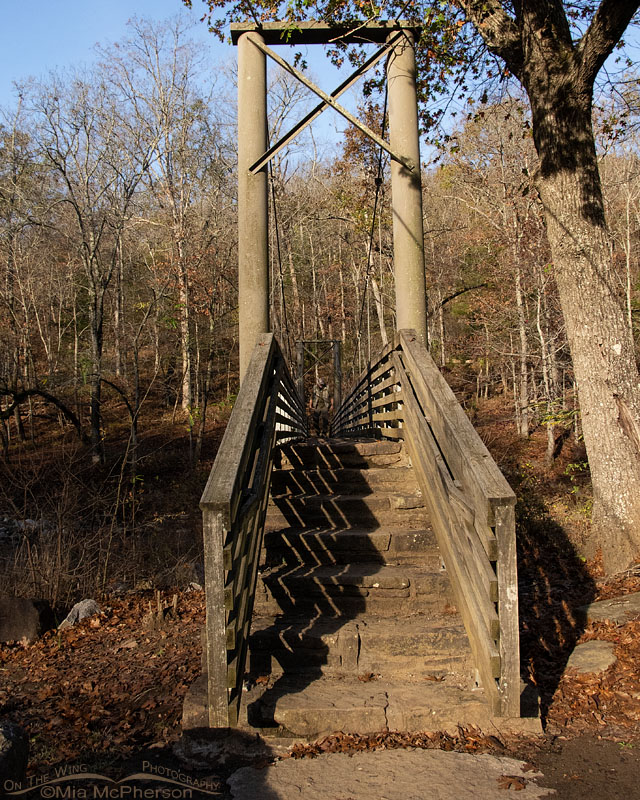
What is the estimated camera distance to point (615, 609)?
4.34 meters

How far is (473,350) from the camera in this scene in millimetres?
17453

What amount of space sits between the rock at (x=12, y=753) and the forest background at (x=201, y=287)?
7319 millimetres

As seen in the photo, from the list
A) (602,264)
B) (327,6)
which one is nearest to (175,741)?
(602,264)

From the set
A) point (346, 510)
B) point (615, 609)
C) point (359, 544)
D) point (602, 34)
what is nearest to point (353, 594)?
point (359, 544)

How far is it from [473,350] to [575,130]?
489 inches

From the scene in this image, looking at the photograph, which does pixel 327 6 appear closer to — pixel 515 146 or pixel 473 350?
pixel 515 146

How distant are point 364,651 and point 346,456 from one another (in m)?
2.04

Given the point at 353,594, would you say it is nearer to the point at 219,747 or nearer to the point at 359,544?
the point at 359,544

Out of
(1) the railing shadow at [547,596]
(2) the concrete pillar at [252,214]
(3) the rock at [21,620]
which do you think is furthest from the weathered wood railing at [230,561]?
(3) the rock at [21,620]

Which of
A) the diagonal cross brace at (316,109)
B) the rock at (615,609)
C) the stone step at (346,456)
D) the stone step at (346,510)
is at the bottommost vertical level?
the rock at (615,609)

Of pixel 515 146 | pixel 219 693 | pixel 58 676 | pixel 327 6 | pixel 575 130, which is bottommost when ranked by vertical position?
pixel 58 676

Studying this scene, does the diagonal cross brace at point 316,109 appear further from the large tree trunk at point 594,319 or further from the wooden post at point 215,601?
the wooden post at point 215,601

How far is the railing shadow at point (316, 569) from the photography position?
3.38m

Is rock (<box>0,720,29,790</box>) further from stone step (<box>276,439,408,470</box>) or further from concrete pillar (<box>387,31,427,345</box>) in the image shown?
concrete pillar (<box>387,31,427,345</box>)
